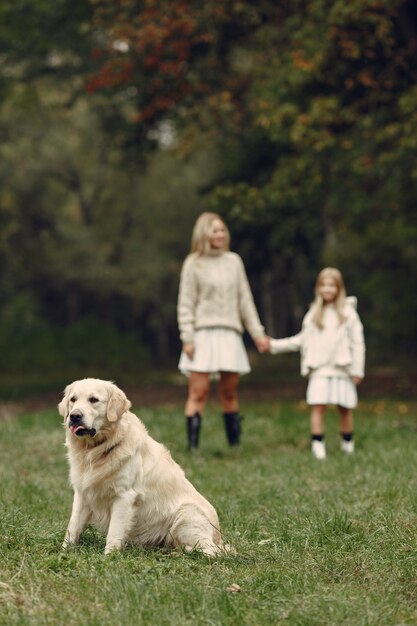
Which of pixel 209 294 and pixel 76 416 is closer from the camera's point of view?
pixel 76 416

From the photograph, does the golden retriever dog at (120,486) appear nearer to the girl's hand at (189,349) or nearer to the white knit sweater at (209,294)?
the girl's hand at (189,349)

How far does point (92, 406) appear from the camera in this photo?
5578 mm

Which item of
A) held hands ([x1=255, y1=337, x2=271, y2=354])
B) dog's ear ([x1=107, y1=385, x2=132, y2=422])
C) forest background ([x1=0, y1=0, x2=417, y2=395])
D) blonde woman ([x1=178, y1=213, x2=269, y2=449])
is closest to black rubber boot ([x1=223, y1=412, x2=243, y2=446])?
blonde woman ([x1=178, y1=213, x2=269, y2=449])

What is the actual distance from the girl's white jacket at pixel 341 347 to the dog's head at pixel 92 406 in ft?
17.4

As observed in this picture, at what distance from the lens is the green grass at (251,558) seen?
4391 mm

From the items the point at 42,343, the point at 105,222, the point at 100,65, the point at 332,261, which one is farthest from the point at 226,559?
the point at 105,222

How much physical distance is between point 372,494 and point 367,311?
3052 cm

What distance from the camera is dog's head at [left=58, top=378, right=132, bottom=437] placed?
5520 mm

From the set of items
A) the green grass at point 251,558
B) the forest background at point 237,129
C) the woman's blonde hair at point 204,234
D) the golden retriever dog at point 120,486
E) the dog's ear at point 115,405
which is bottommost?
the green grass at point 251,558

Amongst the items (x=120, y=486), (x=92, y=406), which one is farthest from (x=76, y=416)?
(x=120, y=486)

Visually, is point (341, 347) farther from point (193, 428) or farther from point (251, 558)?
point (251, 558)

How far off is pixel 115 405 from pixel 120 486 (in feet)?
1.53

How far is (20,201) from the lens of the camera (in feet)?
121

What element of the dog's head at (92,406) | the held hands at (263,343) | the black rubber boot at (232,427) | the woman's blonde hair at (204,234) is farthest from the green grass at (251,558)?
the woman's blonde hair at (204,234)
